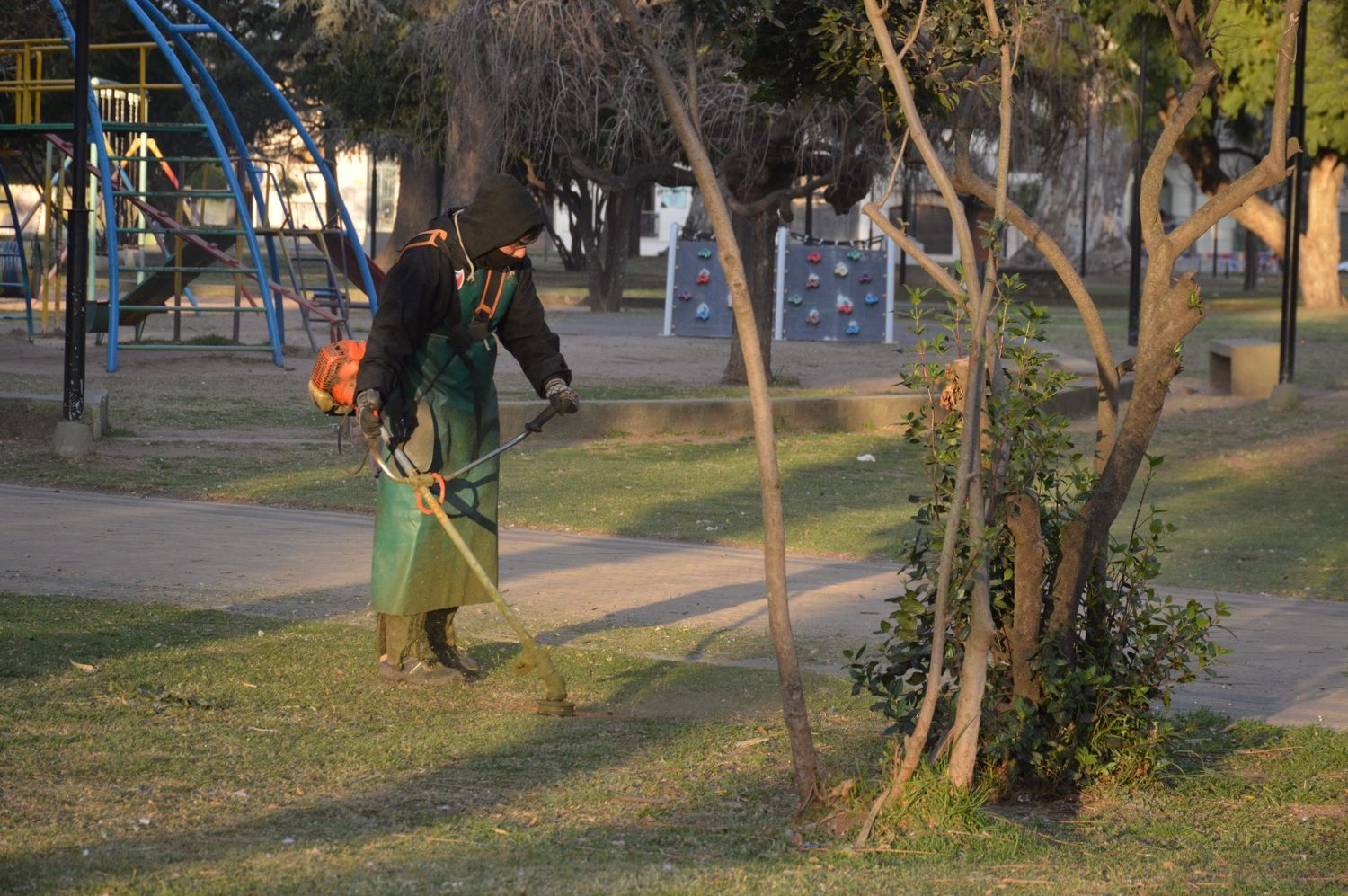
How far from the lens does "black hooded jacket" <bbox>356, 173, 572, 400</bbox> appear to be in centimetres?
552

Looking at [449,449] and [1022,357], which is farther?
[449,449]

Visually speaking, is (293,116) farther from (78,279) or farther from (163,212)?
(78,279)

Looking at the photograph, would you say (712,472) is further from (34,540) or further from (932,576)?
(932,576)

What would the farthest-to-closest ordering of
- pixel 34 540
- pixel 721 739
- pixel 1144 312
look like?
pixel 34 540
pixel 721 739
pixel 1144 312

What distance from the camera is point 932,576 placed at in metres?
4.73

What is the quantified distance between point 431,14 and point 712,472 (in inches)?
553

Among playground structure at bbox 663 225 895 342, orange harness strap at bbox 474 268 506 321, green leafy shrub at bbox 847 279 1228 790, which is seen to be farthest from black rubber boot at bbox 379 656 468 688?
playground structure at bbox 663 225 895 342

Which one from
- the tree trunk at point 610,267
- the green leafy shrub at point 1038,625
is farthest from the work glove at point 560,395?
the tree trunk at point 610,267

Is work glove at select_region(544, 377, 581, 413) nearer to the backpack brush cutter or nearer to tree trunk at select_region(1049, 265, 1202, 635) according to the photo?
the backpack brush cutter

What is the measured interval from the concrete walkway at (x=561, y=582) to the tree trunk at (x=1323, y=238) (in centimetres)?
2956

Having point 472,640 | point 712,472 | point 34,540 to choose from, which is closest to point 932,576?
point 472,640

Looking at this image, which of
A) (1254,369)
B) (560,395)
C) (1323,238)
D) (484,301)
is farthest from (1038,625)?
(1323,238)

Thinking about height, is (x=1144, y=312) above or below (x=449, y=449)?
above

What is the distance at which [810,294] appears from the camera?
2570 centimetres
